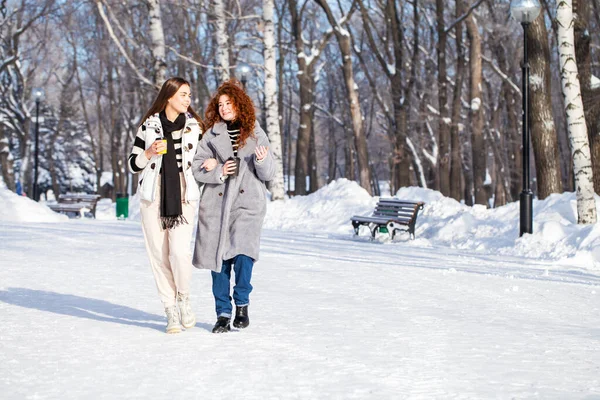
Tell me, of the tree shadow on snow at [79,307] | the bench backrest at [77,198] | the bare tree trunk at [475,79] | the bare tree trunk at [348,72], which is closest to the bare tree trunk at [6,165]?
the bench backrest at [77,198]

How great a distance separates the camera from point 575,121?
1524cm

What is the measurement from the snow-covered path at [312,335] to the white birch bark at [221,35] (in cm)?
1338

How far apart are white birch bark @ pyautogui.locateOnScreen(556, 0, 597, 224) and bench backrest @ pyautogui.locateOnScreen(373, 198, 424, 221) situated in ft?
10.0

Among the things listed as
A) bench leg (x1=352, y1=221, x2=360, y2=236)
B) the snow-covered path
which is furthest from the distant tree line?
the snow-covered path

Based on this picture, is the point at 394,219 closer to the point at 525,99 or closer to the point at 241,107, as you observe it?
the point at 525,99

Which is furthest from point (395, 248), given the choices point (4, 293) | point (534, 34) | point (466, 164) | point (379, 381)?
point (466, 164)

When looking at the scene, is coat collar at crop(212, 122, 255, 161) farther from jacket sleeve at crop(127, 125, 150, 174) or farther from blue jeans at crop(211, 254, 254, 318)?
blue jeans at crop(211, 254, 254, 318)

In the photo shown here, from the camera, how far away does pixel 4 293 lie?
27.7 feet

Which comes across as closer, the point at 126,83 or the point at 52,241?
the point at 52,241

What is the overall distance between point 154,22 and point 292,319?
16743mm

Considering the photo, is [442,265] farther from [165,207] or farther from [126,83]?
[126,83]

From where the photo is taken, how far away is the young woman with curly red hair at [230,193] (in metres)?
6.48

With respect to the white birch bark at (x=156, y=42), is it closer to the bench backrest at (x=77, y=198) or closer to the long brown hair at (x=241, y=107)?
the bench backrest at (x=77, y=198)

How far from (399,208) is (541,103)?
312 centimetres
